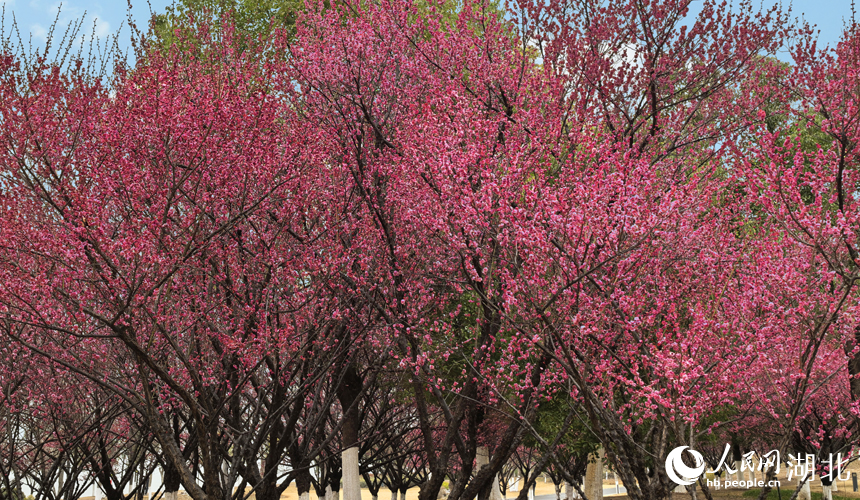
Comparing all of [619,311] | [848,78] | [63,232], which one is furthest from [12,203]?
[848,78]

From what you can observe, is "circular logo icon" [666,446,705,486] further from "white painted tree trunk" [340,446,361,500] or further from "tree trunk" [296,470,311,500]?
"tree trunk" [296,470,311,500]

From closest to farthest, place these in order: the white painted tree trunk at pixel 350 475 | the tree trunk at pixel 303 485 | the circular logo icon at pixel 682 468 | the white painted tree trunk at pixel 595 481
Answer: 1. the circular logo icon at pixel 682 468
2. the white painted tree trunk at pixel 350 475
3. the tree trunk at pixel 303 485
4. the white painted tree trunk at pixel 595 481

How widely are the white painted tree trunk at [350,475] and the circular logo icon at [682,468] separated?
226 inches

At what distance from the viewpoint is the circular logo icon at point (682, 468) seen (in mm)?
8648

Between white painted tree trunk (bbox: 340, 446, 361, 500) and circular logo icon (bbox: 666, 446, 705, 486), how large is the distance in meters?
5.74

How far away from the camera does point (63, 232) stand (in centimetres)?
830

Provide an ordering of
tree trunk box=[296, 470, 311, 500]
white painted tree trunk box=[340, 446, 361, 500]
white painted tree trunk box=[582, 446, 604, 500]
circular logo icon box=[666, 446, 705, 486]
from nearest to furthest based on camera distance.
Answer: circular logo icon box=[666, 446, 705, 486], white painted tree trunk box=[340, 446, 361, 500], tree trunk box=[296, 470, 311, 500], white painted tree trunk box=[582, 446, 604, 500]

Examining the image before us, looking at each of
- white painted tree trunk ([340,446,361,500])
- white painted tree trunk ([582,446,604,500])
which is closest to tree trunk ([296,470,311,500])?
white painted tree trunk ([340,446,361,500])

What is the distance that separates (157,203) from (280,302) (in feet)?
7.96

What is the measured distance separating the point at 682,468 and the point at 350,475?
6148mm

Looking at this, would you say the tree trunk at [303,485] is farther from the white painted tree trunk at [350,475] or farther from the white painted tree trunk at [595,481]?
the white painted tree trunk at [595,481]

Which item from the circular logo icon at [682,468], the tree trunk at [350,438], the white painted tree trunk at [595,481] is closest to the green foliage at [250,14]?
the tree trunk at [350,438]

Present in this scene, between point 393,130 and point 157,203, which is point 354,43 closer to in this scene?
point 393,130

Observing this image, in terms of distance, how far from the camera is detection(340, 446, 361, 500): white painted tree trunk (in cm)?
1241
